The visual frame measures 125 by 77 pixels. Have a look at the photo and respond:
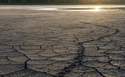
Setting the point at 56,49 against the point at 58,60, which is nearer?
the point at 58,60

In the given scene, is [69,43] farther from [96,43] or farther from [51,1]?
[51,1]

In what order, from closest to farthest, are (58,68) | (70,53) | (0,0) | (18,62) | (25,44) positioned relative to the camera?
1. (58,68)
2. (18,62)
3. (70,53)
4. (25,44)
5. (0,0)

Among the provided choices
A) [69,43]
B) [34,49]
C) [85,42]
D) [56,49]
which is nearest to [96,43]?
[85,42]

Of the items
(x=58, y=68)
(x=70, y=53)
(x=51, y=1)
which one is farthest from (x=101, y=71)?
(x=51, y=1)

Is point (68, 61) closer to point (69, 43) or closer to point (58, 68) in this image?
point (58, 68)

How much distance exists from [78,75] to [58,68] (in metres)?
0.30

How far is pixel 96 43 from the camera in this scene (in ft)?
12.5

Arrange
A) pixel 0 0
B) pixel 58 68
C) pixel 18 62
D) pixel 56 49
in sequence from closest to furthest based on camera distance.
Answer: pixel 58 68
pixel 18 62
pixel 56 49
pixel 0 0

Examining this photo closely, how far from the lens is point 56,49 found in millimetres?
3379

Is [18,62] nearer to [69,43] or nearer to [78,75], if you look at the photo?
[78,75]

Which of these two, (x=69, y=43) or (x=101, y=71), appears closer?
(x=101, y=71)

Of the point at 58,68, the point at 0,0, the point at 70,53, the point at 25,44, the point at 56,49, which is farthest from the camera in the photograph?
the point at 0,0

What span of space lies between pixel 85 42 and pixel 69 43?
30 cm

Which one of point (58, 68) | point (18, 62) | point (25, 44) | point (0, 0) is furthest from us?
point (0, 0)
